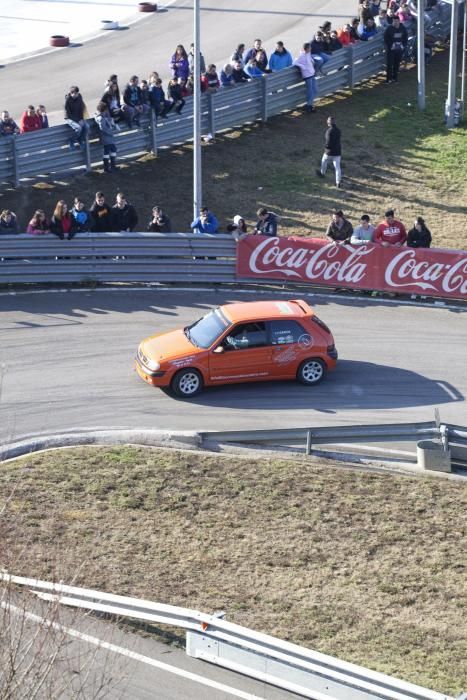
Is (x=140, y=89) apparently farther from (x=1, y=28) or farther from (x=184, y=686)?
(x=184, y=686)

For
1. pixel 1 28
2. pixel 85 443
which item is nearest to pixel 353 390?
pixel 85 443

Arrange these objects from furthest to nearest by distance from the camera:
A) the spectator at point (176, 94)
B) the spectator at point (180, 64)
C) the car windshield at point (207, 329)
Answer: the spectator at point (180, 64) < the spectator at point (176, 94) < the car windshield at point (207, 329)

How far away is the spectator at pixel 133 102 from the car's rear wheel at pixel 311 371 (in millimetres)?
11562

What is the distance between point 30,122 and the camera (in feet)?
105

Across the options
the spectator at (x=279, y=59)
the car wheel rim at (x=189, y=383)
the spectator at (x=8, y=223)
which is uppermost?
the spectator at (x=279, y=59)

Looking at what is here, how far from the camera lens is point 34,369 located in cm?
2428

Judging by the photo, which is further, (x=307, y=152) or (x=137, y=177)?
(x=307, y=152)

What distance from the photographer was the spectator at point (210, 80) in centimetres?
3456

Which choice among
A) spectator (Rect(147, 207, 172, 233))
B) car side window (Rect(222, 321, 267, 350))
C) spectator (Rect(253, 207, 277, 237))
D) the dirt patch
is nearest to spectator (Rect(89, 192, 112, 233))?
spectator (Rect(147, 207, 172, 233))

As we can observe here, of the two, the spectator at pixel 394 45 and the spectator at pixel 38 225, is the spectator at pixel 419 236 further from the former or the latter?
the spectator at pixel 394 45

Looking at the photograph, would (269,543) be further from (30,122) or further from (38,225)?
(30,122)

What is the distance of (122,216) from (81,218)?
1002 millimetres

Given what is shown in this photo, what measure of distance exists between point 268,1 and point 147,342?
29.0 metres

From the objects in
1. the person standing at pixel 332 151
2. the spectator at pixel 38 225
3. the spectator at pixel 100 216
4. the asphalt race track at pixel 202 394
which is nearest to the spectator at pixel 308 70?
the person standing at pixel 332 151
